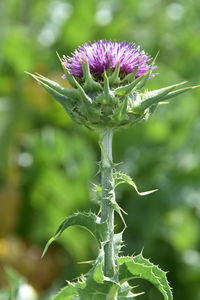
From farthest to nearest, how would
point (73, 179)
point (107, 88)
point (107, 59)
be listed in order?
point (73, 179) → point (107, 59) → point (107, 88)

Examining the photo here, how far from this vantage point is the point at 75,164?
6348mm

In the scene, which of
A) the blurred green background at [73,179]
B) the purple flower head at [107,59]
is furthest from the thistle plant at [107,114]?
the blurred green background at [73,179]

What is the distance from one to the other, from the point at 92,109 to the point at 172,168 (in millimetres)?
4164

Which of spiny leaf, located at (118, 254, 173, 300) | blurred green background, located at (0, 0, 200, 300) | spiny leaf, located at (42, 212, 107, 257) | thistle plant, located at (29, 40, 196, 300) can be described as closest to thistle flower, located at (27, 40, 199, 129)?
thistle plant, located at (29, 40, 196, 300)

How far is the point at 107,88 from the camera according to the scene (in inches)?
85.7

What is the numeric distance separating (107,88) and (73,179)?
13.6ft

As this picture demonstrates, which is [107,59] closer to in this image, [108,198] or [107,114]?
[107,114]

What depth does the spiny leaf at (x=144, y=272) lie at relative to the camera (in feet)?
7.18

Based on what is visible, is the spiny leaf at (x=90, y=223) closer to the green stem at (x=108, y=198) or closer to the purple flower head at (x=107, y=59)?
the green stem at (x=108, y=198)

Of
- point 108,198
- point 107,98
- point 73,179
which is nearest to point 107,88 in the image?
point 107,98

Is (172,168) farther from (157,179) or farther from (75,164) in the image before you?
(75,164)

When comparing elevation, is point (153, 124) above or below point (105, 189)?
above

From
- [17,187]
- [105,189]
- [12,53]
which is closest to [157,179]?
[17,187]

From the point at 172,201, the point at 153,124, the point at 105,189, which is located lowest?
the point at 105,189
